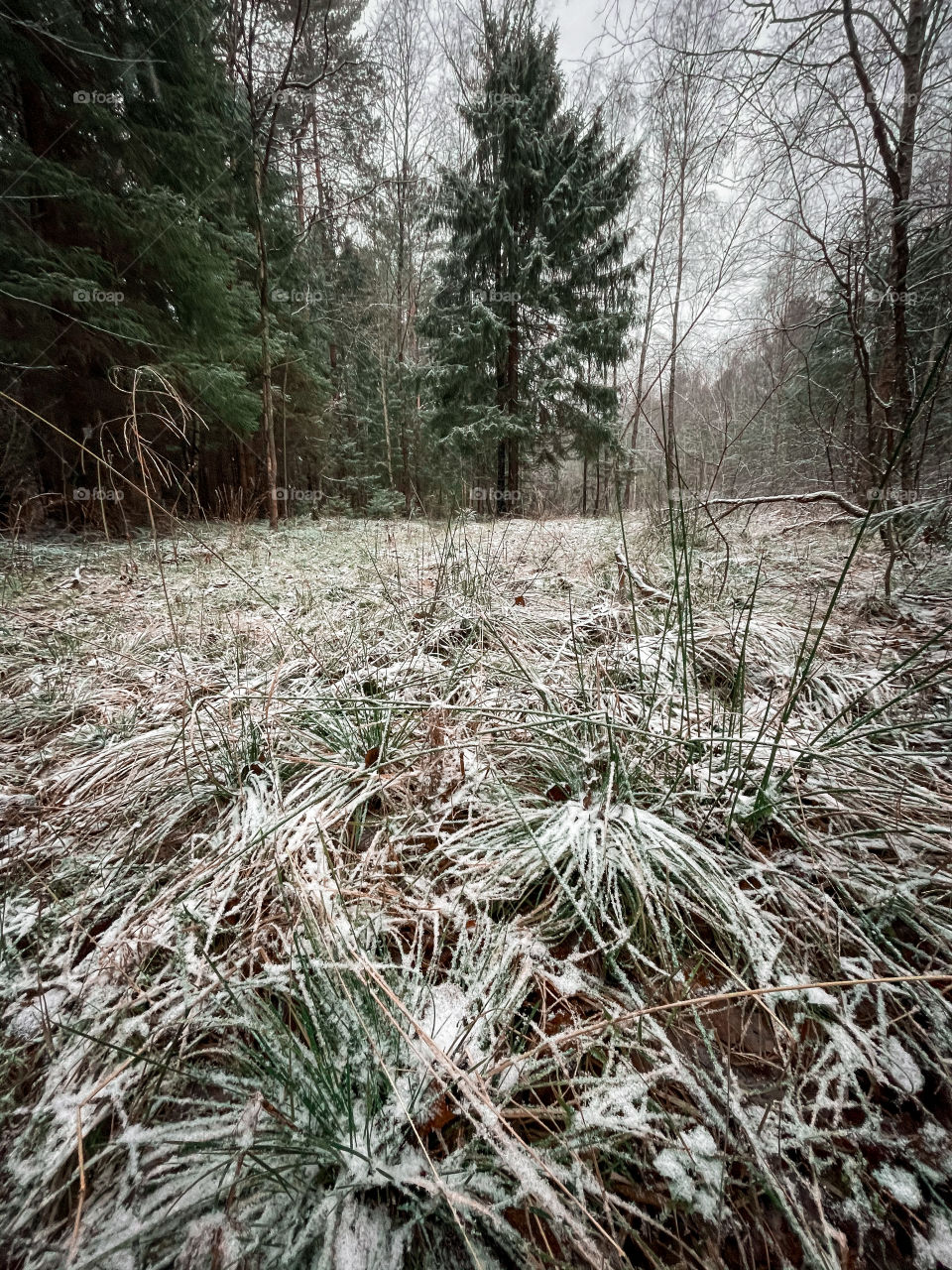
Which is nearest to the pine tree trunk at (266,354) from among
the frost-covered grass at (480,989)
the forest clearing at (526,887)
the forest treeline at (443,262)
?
the forest treeline at (443,262)

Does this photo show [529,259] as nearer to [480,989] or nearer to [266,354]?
[266,354]

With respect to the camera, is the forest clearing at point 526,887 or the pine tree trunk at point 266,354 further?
the pine tree trunk at point 266,354

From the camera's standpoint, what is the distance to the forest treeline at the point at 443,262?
2.84m

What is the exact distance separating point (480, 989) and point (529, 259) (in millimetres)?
11203

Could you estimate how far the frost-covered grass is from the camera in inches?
19.4

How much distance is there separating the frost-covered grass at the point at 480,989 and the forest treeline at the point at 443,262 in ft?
2.16

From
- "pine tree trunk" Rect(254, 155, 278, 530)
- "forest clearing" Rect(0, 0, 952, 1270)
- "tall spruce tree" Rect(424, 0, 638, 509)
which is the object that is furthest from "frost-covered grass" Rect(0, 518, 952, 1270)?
"tall spruce tree" Rect(424, 0, 638, 509)

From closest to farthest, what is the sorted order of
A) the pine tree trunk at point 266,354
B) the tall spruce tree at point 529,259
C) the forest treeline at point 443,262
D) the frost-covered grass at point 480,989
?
1. the frost-covered grass at point 480,989
2. the forest treeline at point 443,262
3. the pine tree trunk at point 266,354
4. the tall spruce tree at point 529,259

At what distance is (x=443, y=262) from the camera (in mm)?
9992

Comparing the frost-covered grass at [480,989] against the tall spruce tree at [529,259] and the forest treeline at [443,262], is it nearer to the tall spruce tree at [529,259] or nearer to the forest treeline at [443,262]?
the forest treeline at [443,262]

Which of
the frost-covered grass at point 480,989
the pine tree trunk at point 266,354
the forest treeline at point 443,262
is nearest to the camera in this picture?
the frost-covered grass at point 480,989

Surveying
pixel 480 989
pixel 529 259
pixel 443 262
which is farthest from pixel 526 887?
pixel 443 262

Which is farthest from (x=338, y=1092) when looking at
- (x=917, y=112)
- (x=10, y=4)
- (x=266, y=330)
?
(x=10, y=4)

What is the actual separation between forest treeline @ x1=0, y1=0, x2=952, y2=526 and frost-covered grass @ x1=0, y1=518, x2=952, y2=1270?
2.16ft
